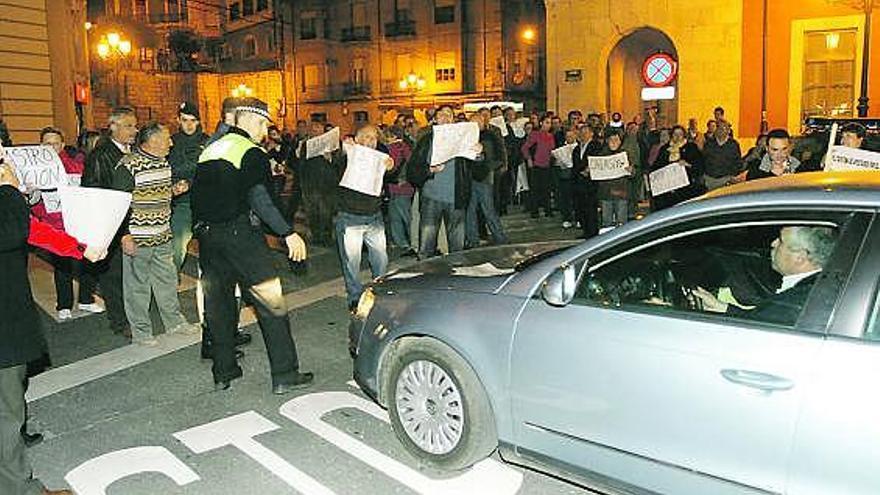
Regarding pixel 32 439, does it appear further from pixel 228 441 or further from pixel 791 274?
pixel 791 274

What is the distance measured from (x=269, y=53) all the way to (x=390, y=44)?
46.5ft

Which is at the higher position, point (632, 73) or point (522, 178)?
point (632, 73)

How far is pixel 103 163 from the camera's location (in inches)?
278

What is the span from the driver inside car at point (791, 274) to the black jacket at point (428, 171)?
17.0 ft

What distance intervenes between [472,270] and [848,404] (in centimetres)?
230

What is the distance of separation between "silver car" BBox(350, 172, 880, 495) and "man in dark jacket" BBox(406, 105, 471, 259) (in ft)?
13.5

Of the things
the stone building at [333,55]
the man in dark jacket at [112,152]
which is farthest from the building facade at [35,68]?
the stone building at [333,55]

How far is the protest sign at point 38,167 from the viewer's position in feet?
23.5

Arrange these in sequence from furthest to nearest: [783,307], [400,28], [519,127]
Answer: [400,28], [519,127], [783,307]

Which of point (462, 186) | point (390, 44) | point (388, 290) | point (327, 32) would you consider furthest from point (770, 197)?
point (327, 32)

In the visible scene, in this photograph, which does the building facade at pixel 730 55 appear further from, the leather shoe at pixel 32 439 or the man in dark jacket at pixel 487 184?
the leather shoe at pixel 32 439

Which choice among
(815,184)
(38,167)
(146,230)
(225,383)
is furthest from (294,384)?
(815,184)

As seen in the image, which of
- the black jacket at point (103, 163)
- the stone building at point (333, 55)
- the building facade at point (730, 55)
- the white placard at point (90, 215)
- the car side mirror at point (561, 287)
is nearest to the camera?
the car side mirror at point (561, 287)

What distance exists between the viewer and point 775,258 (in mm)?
3773
